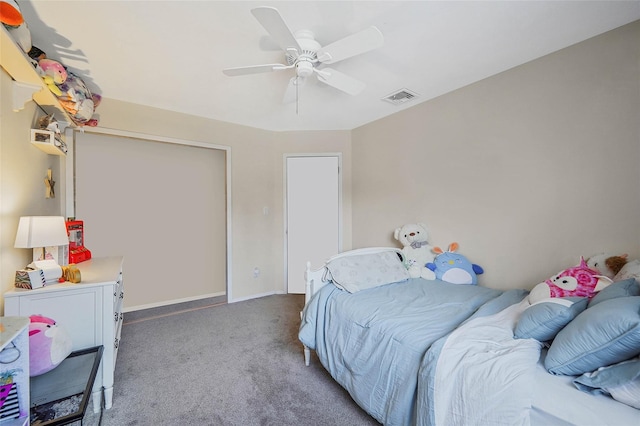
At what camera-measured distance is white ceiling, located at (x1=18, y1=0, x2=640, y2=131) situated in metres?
1.48

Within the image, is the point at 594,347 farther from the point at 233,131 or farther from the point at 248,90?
the point at 233,131

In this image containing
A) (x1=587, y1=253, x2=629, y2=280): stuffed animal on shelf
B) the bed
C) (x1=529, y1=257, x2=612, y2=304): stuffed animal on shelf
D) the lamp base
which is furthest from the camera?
the lamp base

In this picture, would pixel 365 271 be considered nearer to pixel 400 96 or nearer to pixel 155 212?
pixel 400 96

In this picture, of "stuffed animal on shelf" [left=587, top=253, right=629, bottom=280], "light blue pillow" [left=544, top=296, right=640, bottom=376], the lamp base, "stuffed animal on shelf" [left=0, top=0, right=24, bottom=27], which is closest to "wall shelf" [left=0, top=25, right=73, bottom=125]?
"stuffed animal on shelf" [left=0, top=0, right=24, bottom=27]

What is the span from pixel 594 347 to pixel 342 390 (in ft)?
4.68

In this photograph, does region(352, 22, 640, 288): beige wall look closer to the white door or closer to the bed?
the bed

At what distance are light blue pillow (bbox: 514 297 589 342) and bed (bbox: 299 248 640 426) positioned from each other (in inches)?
1.5

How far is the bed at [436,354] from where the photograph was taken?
936 millimetres

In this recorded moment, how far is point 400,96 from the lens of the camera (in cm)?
264

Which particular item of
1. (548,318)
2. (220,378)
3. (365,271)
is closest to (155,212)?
(220,378)

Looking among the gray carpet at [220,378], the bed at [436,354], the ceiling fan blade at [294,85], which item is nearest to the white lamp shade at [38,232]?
the gray carpet at [220,378]

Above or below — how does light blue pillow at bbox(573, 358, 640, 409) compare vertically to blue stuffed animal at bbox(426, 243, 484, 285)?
below

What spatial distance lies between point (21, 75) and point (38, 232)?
0.90m

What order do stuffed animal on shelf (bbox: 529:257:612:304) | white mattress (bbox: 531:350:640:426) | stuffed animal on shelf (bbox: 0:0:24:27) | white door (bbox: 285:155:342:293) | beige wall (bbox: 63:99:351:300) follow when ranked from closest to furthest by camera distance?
white mattress (bbox: 531:350:640:426) → stuffed animal on shelf (bbox: 0:0:24:27) → stuffed animal on shelf (bbox: 529:257:612:304) → beige wall (bbox: 63:99:351:300) → white door (bbox: 285:155:342:293)
